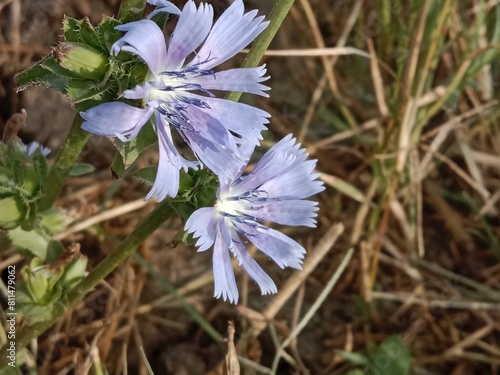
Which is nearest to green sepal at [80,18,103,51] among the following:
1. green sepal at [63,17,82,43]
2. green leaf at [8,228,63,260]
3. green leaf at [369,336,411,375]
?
green sepal at [63,17,82,43]

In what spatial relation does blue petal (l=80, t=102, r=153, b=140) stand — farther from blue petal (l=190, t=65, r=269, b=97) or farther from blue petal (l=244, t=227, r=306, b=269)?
blue petal (l=244, t=227, r=306, b=269)

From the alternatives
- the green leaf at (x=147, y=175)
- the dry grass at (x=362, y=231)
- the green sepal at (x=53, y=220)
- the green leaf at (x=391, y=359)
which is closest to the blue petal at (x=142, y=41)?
the green leaf at (x=147, y=175)

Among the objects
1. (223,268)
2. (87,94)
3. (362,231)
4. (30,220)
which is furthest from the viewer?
(362,231)

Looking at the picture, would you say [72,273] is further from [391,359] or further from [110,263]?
[391,359]

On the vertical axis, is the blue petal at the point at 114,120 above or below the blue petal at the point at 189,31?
below

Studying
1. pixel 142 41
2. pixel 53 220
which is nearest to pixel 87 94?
pixel 142 41

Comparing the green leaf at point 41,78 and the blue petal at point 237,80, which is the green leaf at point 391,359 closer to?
the blue petal at point 237,80

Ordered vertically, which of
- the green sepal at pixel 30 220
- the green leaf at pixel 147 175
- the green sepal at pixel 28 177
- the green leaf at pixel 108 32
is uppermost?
the green leaf at pixel 108 32

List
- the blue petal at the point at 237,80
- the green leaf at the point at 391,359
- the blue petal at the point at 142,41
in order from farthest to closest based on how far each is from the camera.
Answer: the green leaf at the point at 391,359 < the blue petal at the point at 237,80 < the blue petal at the point at 142,41
